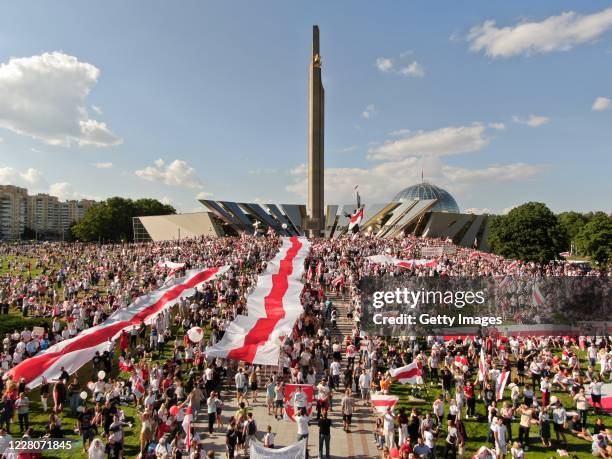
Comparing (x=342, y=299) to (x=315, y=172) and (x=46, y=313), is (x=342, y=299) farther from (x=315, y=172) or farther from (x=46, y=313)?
(x=315, y=172)

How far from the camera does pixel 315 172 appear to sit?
5575 cm

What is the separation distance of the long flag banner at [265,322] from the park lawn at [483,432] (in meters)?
3.72

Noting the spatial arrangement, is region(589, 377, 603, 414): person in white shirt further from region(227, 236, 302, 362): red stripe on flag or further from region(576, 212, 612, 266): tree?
region(576, 212, 612, 266): tree

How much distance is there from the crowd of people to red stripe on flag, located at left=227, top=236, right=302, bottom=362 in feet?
2.83

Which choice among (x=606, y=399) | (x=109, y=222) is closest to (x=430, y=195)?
(x=109, y=222)

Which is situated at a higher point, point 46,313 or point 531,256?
point 531,256

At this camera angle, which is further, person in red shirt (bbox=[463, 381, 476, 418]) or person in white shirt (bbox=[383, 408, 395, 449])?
person in red shirt (bbox=[463, 381, 476, 418])

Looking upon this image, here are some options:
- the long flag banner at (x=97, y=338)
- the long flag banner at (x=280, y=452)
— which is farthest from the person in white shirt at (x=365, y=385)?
the long flag banner at (x=97, y=338)

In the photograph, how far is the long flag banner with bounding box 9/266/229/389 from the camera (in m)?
12.0

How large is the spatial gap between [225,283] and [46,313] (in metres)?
8.76

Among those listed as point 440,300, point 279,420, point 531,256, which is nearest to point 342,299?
point 440,300

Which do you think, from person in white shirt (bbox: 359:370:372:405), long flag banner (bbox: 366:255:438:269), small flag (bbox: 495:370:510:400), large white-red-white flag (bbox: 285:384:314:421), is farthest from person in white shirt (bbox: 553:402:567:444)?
long flag banner (bbox: 366:255:438:269)

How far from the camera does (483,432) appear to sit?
1147 cm

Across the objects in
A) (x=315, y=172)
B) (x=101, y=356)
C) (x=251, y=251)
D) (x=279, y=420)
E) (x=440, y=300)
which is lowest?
(x=279, y=420)
